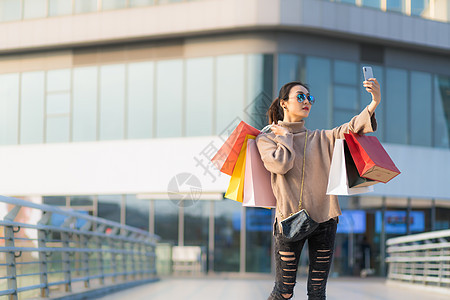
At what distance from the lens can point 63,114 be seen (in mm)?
22953

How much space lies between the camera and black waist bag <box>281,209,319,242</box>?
12.8 ft

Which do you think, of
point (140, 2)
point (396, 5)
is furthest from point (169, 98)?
point (396, 5)

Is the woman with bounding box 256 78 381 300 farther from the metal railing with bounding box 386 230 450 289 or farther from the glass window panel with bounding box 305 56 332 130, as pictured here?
Result: the glass window panel with bounding box 305 56 332 130

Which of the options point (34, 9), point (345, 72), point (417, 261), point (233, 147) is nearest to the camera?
point (233, 147)

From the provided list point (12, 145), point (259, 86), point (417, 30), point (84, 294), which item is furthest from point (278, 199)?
point (12, 145)

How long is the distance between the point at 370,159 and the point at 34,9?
69.0 ft

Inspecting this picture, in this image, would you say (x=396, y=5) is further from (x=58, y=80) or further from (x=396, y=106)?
(x=58, y=80)

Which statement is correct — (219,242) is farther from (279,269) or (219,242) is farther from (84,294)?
(279,269)

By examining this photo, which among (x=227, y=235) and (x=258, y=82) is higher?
(x=258, y=82)

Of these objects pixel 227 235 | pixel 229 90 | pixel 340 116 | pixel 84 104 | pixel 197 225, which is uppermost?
pixel 229 90

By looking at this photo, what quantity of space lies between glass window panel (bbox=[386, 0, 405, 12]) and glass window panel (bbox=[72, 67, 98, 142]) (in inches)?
400

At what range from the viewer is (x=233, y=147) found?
4.29 metres

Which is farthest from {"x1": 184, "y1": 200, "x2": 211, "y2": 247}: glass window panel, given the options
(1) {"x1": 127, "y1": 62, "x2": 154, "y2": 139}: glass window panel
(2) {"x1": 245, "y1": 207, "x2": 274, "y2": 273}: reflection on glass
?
(1) {"x1": 127, "y1": 62, "x2": 154, "y2": 139}: glass window panel

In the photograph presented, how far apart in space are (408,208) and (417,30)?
600cm
